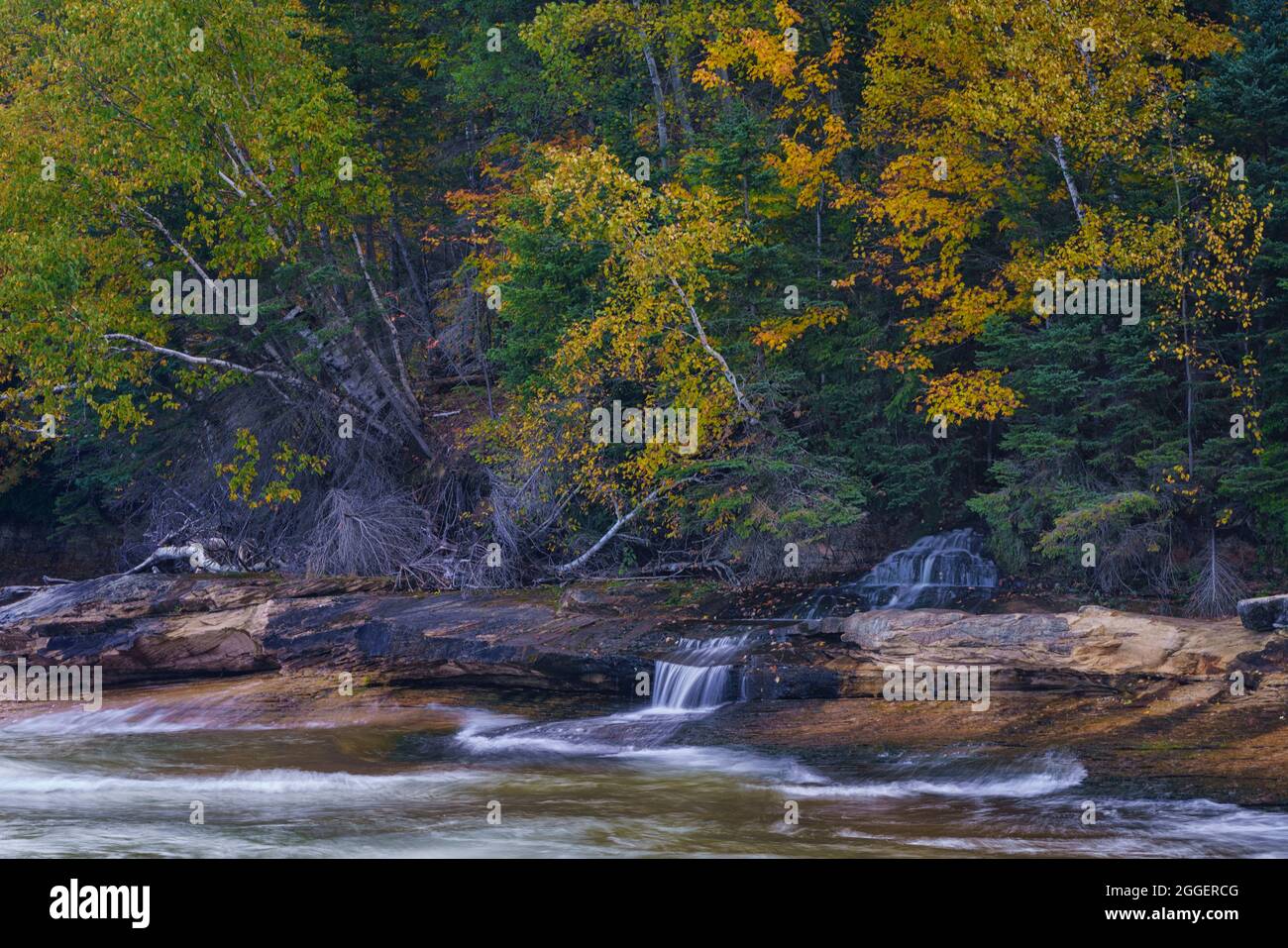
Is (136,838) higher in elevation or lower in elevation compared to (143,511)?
lower

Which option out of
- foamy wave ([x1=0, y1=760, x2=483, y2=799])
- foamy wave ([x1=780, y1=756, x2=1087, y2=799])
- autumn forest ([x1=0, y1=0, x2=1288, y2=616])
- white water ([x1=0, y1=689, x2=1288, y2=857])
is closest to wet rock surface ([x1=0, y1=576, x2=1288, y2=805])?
foamy wave ([x1=780, y1=756, x2=1087, y2=799])

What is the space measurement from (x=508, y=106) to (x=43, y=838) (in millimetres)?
18159

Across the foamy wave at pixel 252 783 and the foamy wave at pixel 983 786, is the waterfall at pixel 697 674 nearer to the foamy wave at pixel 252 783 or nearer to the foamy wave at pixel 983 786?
the foamy wave at pixel 252 783

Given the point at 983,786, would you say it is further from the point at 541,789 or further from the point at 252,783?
the point at 252,783

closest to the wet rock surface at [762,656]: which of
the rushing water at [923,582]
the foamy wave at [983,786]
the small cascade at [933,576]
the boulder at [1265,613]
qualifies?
the boulder at [1265,613]

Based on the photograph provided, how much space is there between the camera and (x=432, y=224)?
2717 cm

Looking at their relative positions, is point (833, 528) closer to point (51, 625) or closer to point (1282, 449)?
point (1282, 449)

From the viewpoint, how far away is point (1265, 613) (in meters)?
14.4

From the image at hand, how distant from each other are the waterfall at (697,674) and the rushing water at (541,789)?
0.10 feet

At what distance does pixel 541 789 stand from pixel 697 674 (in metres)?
3.93

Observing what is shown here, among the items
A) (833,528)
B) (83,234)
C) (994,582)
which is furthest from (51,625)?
(994,582)

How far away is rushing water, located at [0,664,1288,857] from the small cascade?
3.01 meters

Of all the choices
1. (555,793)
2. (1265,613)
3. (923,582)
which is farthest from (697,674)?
(1265,613)

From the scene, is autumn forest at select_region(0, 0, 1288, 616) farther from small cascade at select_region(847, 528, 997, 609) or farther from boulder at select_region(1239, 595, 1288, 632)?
boulder at select_region(1239, 595, 1288, 632)
